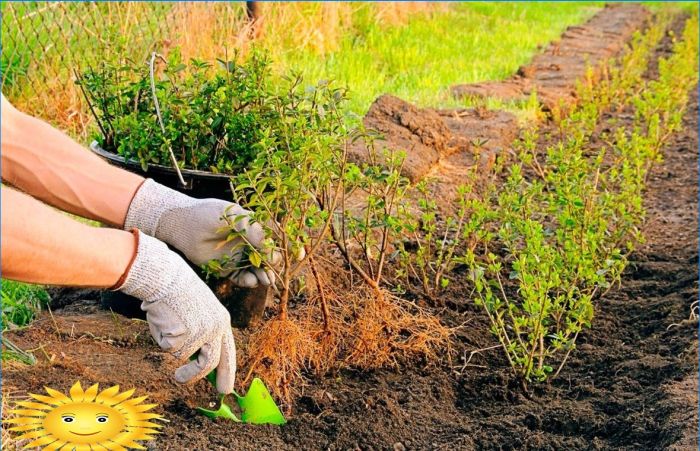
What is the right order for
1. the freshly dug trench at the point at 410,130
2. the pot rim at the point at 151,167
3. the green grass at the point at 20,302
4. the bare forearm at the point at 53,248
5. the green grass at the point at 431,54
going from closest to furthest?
the bare forearm at the point at 53,248, the pot rim at the point at 151,167, the green grass at the point at 20,302, the freshly dug trench at the point at 410,130, the green grass at the point at 431,54

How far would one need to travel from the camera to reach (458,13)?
11.1m

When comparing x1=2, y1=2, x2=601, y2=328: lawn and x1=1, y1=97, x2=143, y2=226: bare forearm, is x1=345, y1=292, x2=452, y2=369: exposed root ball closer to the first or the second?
x1=1, y1=97, x2=143, y2=226: bare forearm

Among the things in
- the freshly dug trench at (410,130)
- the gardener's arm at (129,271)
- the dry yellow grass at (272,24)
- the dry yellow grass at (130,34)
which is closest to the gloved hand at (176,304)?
the gardener's arm at (129,271)

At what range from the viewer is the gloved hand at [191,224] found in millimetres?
2578

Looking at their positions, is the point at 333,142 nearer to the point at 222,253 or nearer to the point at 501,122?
the point at 222,253

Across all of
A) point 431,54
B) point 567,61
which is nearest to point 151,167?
point 431,54

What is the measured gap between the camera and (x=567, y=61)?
326 inches

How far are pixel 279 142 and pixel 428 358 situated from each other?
854mm

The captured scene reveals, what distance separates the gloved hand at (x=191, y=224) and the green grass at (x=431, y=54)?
245 cm

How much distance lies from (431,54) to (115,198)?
221 inches

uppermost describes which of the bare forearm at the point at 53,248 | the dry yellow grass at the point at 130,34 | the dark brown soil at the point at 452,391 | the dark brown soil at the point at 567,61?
the bare forearm at the point at 53,248

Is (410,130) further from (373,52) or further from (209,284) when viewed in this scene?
(373,52)

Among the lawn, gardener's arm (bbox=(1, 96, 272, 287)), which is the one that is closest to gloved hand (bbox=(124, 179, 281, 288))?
gardener's arm (bbox=(1, 96, 272, 287))

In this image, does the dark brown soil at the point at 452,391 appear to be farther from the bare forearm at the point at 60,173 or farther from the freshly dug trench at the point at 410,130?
the freshly dug trench at the point at 410,130
